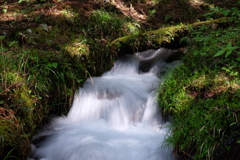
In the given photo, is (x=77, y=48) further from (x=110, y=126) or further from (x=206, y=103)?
(x=206, y=103)

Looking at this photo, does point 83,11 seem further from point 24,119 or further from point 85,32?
point 24,119

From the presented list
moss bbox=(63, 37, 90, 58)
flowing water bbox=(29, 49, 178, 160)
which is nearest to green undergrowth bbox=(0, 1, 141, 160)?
moss bbox=(63, 37, 90, 58)

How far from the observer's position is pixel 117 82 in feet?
15.9

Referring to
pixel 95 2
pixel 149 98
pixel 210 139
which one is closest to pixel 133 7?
pixel 95 2

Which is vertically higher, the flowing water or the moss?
the moss

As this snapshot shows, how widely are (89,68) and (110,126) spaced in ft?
4.65

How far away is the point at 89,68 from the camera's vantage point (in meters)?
4.78

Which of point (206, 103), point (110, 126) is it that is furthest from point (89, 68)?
point (206, 103)

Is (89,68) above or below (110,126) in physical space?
above

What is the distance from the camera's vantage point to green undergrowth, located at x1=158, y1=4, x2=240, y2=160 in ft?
8.04

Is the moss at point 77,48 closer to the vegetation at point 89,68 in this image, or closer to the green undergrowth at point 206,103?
the vegetation at point 89,68

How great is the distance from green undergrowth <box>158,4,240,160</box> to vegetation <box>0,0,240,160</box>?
0.01 m

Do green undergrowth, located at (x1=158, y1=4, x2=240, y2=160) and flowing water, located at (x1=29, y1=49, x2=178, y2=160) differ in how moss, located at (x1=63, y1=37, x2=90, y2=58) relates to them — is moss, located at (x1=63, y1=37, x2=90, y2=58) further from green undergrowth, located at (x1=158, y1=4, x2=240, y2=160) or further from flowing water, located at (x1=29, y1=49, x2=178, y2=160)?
green undergrowth, located at (x1=158, y1=4, x2=240, y2=160)

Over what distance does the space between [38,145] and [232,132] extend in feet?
8.51
